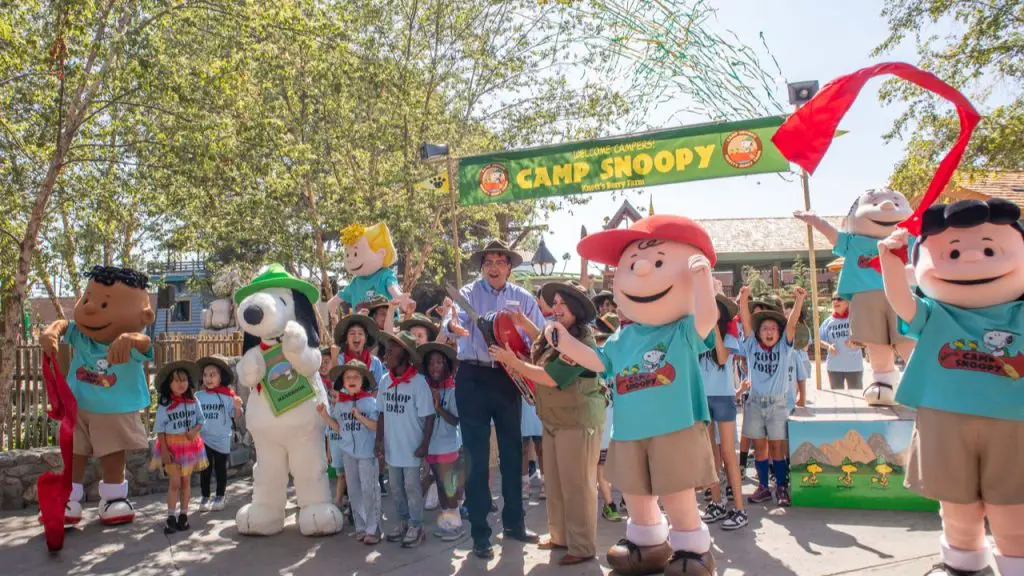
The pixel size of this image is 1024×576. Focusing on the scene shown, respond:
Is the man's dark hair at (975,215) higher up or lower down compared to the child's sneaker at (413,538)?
higher up

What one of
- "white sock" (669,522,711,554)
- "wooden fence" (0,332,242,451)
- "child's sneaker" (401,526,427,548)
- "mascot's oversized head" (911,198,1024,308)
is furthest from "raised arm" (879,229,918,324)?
"wooden fence" (0,332,242,451)

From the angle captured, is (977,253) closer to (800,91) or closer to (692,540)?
(692,540)

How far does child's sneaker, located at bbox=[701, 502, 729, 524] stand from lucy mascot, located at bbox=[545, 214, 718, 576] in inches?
54.7

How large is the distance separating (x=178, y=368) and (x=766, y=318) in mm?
4729

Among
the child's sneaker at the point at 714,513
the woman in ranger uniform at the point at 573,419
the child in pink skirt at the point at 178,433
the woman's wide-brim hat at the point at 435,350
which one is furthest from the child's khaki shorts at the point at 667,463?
the child in pink skirt at the point at 178,433

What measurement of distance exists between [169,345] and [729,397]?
753cm

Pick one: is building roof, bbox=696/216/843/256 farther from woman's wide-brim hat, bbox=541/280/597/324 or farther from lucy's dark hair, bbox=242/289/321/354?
woman's wide-brim hat, bbox=541/280/597/324

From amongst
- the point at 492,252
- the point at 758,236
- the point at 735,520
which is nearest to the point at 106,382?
the point at 492,252

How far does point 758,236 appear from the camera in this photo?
3259 centimetres

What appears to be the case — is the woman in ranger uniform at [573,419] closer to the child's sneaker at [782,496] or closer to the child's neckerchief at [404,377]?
the child's neckerchief at [404,377]

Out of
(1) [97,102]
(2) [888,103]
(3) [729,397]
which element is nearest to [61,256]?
(1) [97,102]

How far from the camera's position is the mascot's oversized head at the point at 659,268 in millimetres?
4098

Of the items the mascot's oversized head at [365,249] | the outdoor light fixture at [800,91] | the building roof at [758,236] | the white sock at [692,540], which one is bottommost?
the white sock at [692,540]

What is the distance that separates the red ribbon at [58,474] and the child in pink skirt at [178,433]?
2.06ft
